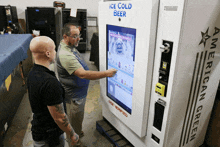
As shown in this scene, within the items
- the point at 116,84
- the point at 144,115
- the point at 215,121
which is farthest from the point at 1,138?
the point at 215,121

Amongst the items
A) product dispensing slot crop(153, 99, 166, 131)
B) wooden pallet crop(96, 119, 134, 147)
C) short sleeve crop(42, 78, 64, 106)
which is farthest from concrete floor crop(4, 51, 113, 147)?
short sleeve crop(42, 78, 64, 106)

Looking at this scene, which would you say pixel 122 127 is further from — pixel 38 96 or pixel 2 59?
pixel 2 59

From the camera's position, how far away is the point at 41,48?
1193 millimetres

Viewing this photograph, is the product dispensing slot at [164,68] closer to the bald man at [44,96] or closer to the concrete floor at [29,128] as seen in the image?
the bald man at [44,96]

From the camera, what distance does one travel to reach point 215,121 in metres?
1.81

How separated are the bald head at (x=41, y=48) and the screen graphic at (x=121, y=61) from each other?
67 centimetres

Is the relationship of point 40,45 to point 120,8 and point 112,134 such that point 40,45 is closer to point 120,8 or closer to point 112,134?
point 120,8

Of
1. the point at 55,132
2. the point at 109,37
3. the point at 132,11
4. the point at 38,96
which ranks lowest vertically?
the point at 55,132

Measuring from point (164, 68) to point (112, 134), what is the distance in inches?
46.4

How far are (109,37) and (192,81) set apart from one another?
923mm

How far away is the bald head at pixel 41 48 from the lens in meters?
1.19

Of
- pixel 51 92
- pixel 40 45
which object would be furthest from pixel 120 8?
pixel 51 92

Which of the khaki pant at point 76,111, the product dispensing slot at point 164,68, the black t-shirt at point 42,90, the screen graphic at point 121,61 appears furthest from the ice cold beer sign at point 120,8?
the khaki pant at point 76,111

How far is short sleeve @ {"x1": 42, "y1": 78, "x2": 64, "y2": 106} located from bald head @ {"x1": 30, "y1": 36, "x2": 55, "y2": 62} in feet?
0.61
